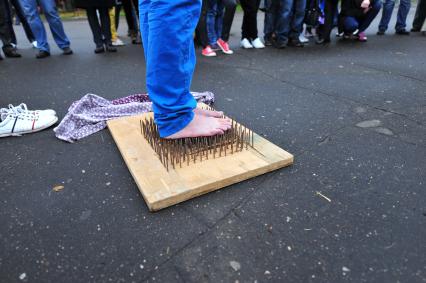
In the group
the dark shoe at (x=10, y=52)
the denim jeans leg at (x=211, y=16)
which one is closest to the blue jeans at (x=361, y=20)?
the denim jeans leg at (x=211, y=16)

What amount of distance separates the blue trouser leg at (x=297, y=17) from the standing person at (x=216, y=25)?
113 centimetres

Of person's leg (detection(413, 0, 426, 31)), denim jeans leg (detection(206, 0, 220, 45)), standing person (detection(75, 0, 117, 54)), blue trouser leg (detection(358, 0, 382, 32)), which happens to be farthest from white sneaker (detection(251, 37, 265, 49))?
person's leg (detection(413, 0, 426, 31))

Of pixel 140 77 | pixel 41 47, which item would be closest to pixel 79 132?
pixel 140 77

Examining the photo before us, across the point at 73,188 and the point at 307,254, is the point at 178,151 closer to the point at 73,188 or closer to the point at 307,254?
the point at 73,188

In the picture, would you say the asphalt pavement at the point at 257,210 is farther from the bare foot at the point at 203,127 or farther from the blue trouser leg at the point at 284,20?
the blue trouser leg at the point at 284,20

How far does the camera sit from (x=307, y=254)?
4.18 feet

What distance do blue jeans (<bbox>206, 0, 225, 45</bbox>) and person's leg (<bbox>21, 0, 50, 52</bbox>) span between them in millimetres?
2528

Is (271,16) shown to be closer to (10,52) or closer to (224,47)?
(224,47)

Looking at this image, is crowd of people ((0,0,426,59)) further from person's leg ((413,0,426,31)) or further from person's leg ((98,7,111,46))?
person's leg ((413,0,426,31))

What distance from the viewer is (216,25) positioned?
215 inches

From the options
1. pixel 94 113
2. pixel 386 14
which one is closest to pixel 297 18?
pixel 386 14

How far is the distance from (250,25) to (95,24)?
2.49 metres

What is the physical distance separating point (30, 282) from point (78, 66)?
377 centimetres

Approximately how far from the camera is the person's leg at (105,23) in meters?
4.97
